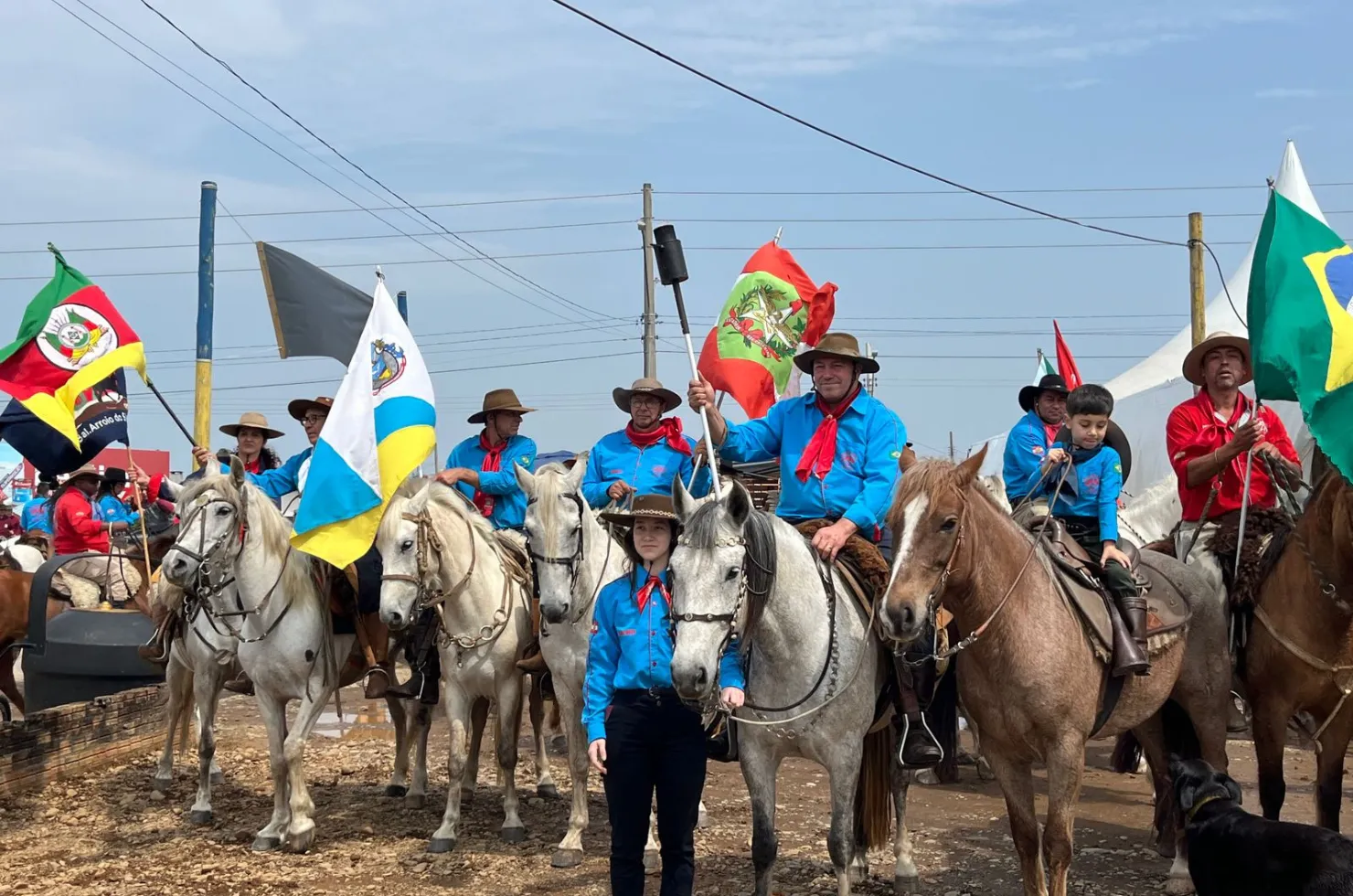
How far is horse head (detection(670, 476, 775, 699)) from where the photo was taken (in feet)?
15.4

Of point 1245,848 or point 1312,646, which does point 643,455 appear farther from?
point 1245,848

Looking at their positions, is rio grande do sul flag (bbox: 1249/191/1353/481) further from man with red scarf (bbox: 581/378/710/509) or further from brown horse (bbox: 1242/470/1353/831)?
man with red scarf (bbox: 581/378/710/509)

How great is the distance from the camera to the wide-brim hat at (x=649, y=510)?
5.14 m

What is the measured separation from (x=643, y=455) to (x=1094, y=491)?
3.01 meters

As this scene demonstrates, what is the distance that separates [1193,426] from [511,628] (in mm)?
4414

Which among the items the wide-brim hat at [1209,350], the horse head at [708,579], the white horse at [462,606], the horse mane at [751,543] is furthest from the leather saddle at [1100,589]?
the white horse at [462,606]

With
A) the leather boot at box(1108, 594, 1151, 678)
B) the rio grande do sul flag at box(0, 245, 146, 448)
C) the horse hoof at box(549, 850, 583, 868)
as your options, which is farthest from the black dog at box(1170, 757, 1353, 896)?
the rio grande do sul flag at box(0, 245, 146, 448)

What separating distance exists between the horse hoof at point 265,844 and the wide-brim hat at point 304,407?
10.6ft

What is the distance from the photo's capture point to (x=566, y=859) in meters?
7.50

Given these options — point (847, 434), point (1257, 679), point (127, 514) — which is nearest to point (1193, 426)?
point (1257, 679)

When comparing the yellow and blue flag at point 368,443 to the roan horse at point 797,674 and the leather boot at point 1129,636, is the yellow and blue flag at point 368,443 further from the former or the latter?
the leather boot at point 1129,636

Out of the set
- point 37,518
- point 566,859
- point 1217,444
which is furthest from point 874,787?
point 37,518

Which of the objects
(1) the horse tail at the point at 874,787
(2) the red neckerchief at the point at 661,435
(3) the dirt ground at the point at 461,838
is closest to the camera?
(1) the horse tail at the point at 874,787

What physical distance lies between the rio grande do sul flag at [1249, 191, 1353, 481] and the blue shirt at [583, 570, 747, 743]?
3012 millimetres
